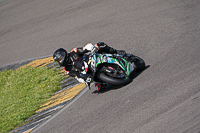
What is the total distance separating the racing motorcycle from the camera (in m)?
7.63

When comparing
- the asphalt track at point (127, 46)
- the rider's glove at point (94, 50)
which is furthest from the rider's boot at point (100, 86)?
the rider's glove at point (94, 50)

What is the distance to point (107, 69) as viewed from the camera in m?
7.70

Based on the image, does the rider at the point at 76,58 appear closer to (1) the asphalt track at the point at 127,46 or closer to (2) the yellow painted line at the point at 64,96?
(1) the asphalt track at the point at 127,46

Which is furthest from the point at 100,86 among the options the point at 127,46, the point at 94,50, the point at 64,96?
Result: the point at 127,46

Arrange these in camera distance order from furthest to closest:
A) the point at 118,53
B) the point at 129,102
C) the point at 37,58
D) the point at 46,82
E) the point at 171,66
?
the point at 37,58 → the point at 46,82 → the point at 118,53 → the point at 171,66 → the point at 129,102

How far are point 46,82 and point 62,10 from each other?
222 inches

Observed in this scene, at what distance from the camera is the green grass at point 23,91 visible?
30.7 ft

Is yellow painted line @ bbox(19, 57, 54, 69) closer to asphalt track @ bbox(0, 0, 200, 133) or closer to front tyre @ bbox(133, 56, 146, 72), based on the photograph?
asphalt track @ bbox(0, 0, 200, 133)

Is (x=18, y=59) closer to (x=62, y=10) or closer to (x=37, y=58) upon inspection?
(x=37, y=58)

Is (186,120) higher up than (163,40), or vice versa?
(163,40)

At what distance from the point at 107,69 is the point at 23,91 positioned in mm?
4425

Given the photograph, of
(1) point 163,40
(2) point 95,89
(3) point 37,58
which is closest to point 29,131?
(2) point 95,89

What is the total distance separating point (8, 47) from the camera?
549 inches

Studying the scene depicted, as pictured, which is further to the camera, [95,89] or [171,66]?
[95,89]
